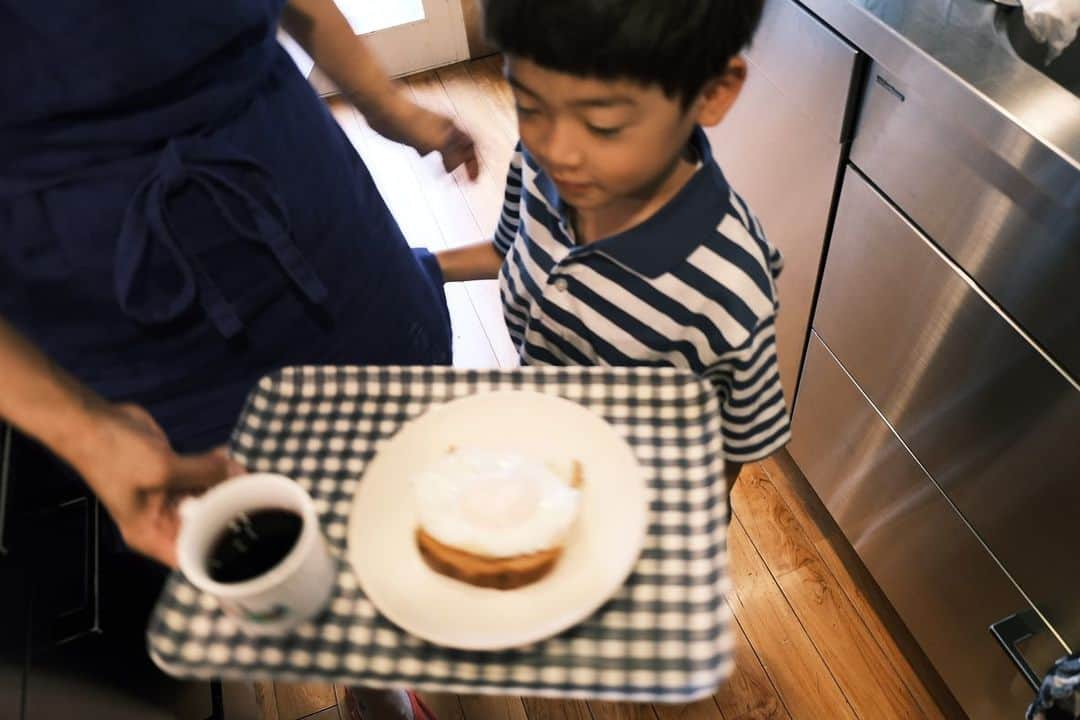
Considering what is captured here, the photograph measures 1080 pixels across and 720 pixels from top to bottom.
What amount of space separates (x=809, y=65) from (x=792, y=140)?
0.13 metres

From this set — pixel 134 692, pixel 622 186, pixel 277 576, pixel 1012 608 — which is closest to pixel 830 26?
pixel 622 186

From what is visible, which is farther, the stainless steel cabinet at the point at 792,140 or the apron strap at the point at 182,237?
the stainless steel cabinet at the point at 792,140

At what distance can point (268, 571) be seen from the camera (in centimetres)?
56

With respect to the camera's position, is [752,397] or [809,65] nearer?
[752,397]

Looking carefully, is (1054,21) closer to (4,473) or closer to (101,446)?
(101,446)

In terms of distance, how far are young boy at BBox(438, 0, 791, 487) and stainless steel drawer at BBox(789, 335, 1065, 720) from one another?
1.61 ft

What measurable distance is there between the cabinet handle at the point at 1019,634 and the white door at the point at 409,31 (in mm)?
2401

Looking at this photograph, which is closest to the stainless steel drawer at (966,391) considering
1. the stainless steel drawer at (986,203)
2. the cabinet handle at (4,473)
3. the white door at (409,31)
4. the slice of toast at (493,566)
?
the stainless steel drawer at (986,203)

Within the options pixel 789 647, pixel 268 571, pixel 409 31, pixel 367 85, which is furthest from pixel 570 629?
pixel 409 31

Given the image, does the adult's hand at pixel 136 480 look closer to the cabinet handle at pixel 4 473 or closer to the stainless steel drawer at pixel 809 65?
the cabinet handle at pixel 4 473

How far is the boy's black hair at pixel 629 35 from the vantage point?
618mm

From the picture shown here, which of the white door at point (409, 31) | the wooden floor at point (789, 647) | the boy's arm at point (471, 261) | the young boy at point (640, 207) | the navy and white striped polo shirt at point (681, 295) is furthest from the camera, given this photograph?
the white door at point (409, 31)

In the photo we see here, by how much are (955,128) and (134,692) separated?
1.20m

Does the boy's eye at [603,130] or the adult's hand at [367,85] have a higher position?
the boy's eye at [603,130]
